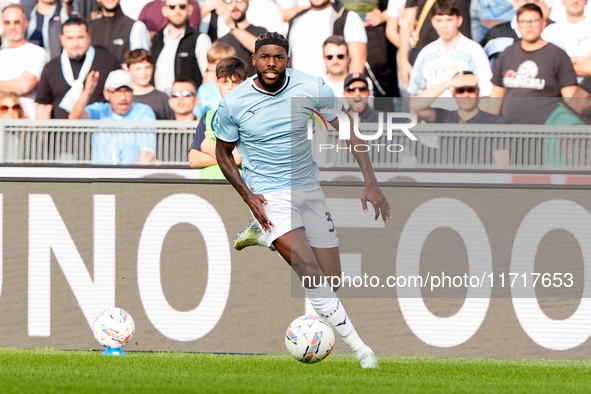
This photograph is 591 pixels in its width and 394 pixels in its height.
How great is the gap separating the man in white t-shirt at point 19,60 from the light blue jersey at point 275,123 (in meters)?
5.27

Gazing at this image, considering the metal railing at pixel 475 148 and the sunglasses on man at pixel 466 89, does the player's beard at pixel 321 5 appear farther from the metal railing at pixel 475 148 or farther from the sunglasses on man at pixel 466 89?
the metal railing at pixel 475 148

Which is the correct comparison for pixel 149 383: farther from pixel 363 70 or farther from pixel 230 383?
pixel 363 70

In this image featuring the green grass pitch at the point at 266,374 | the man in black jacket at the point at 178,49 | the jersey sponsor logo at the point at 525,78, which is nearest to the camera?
the green grass pitch at the point at 266,374

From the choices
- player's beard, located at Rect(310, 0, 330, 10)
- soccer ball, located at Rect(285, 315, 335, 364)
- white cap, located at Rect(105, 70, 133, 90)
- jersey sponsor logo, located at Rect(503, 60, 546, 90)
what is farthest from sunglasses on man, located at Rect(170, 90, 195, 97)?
soccer ball, located at Rect(285, 315, 335, 364)

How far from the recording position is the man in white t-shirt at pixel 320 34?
439 inches

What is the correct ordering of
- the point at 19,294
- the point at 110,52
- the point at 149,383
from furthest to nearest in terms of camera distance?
the point at 110,52 < the point at 19,294 < the point at 149,383

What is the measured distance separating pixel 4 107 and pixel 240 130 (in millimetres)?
5471

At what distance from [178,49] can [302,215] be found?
4.98m

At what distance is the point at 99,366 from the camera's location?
23.2 feet

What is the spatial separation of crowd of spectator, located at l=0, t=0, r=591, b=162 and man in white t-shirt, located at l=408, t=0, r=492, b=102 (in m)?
0.01

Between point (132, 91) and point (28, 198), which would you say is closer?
point (28, 198)

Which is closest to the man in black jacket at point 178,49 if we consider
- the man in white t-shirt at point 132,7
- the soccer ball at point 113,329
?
the man in white t-shirt at point 132,7

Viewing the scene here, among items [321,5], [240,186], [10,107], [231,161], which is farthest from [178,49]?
[240,186]

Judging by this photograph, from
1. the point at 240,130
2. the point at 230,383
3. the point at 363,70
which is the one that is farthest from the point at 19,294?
the point at 363,70
